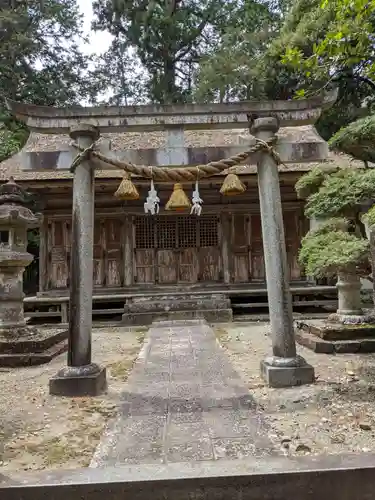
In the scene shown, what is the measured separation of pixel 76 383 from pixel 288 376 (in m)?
2.37

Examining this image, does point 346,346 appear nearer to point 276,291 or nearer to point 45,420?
point 276,291

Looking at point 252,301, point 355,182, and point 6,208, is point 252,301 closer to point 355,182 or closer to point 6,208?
point 355,182

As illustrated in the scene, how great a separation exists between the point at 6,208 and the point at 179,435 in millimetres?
5320

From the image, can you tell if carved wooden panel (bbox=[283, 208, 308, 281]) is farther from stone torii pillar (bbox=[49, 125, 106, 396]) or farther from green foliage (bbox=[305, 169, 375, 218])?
stone torii pillar (bbox=[49, 125, 106, 396])

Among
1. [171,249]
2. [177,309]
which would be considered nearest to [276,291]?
[177,309]

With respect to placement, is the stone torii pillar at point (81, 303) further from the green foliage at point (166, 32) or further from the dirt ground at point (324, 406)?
the green foliage at point (166, 32)

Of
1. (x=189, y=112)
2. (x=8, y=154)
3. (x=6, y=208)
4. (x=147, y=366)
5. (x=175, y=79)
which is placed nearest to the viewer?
(x=189, y=112)

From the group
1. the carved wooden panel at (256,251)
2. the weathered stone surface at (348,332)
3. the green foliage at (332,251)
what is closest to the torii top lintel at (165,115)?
the green foliage at (332,251)

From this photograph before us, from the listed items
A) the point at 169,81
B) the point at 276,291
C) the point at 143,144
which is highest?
the point at 169,81

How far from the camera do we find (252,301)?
12.5 meters

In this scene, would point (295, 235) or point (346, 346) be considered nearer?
point (346, 346)

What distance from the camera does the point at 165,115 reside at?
189 inches

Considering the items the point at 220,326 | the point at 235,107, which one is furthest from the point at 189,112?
the point at 220,326

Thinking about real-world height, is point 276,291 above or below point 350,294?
above
